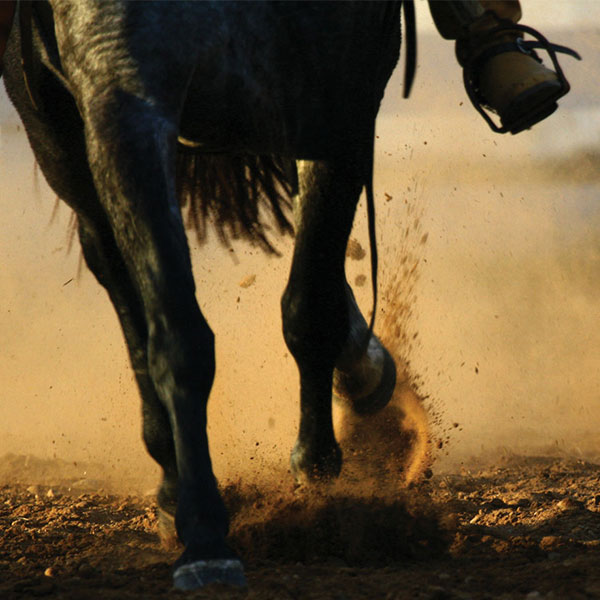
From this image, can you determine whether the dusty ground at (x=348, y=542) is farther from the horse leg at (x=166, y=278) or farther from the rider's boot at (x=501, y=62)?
the rider's boot at (x=501, y=62)

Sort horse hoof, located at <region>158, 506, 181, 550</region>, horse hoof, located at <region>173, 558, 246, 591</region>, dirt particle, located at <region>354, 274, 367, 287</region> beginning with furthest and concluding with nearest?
dirt particle, located at <region>354, 274, 367, 287</region> → horse hoof, located at <region>158, 506, 181, 550</region> → horse hoof, located at <region>173, 558, 246, 591</region>

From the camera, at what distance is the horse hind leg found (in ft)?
11.8

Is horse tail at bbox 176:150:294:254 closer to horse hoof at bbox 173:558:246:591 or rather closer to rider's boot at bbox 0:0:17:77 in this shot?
rider's boot at bbox 0:0:17:77

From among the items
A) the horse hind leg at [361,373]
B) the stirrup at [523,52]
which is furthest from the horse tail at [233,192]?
the stirrup at [523,52]

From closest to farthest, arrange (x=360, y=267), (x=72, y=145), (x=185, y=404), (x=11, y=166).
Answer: (x=185, y=404) < (x=72, y=145) < (x=11, y=166) < (x=360, y=267)

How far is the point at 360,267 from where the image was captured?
732 centimetres

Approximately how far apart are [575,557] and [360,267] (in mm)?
4784

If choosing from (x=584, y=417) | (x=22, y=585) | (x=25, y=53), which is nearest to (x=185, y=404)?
(x=22, y=585)

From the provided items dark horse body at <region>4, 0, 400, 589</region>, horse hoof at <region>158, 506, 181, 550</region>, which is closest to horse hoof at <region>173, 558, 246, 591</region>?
dark horse body at <region>4, 0, 400, 589</region>

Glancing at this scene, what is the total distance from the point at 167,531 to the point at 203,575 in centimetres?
111

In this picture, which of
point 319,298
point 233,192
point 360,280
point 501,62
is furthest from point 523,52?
→ point 360,280

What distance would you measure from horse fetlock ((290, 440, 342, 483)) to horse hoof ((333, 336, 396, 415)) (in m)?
0.38

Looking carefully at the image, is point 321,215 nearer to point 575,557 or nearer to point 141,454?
point 575,557

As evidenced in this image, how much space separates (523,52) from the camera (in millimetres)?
2961
